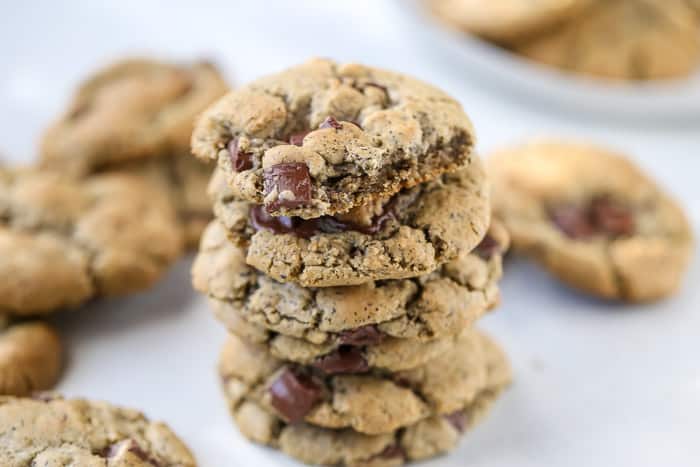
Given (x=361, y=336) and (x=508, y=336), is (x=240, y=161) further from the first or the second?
(x=508, y=336)

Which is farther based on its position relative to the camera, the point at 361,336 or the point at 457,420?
the point at 457,420

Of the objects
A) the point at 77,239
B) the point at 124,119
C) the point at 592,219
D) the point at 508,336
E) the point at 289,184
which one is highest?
the point at 289,184

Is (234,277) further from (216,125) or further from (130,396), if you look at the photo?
(130,396)

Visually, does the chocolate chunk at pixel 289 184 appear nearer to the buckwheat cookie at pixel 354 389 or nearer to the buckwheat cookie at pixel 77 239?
the buckwheat cookie at pixel 354 389

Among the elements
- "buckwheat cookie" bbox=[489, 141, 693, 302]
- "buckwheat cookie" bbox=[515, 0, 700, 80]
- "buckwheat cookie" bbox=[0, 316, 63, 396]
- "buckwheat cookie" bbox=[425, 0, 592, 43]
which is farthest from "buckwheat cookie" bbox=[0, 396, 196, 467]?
"buckwheat cookie" bbox=[515, 0, 700, 80]

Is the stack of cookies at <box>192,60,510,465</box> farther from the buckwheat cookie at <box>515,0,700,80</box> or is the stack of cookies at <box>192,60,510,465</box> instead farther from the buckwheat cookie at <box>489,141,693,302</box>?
the buckwheat cookie at <box>515,0,700,80</box>

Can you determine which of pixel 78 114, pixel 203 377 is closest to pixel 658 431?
pixel 203 377

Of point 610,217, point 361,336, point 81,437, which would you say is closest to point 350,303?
point 361,336

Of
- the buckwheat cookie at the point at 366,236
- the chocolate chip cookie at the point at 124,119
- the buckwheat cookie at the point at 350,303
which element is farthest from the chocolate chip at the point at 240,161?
the chocolate chip cookie at the point at 124,119
